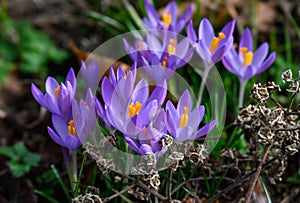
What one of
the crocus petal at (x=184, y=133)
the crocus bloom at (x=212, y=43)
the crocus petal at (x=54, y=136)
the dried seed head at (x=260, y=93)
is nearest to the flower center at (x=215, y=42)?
the crocus bloom at (x=212, y=43)

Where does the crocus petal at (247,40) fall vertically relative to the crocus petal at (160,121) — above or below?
above

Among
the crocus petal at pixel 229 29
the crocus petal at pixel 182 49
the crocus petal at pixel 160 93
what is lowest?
the crocus petal at pixel 160 93

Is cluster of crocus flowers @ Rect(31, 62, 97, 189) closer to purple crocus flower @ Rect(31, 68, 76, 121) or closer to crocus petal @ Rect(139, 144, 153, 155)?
purple crocus flower @ Rect(31, 68, 76, 121)

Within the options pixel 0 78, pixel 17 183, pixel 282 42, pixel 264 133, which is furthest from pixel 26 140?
pixel 282 42

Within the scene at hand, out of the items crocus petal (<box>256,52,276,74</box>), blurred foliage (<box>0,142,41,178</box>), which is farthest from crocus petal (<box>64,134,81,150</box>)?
crocus petal (<box>256,52,276,74</box>)

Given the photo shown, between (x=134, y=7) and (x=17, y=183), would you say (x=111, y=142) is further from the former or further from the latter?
Answer: (x=134, y=7)

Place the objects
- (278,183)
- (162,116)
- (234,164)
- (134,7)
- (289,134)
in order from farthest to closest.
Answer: (134,7) < (278,183) < (234,164) < (289,134) < (162,116)

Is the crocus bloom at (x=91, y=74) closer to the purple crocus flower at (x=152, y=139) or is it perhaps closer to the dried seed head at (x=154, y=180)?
the purple crocus flower at (x=152, y=139)
